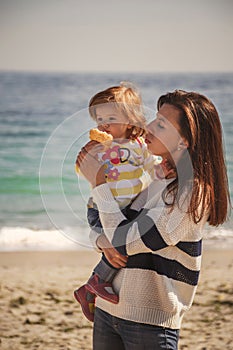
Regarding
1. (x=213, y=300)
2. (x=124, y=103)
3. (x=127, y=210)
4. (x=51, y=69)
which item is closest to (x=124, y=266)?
(x=127, y=210)

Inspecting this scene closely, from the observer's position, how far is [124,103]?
1704 mm

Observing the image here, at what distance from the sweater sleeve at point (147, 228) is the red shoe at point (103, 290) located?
116 millimetres

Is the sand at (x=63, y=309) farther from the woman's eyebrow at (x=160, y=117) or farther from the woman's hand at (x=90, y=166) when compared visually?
the woman's eyebrow at (x=160, y=117)

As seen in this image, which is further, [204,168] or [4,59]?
[4,59]

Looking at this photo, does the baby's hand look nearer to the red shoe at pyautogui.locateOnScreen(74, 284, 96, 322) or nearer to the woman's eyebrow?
the woman's eyebrow

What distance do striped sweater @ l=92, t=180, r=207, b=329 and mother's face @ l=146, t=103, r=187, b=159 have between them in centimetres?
7

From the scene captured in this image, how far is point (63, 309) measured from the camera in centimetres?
398

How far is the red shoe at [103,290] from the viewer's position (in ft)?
5.11

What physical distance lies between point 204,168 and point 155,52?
41.4 ft

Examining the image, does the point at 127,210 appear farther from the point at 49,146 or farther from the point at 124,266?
the point at 49,146

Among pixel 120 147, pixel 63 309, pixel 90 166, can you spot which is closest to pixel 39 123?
pixel 63 309

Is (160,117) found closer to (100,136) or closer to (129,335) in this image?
(100,136)

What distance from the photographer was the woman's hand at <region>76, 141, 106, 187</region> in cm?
157

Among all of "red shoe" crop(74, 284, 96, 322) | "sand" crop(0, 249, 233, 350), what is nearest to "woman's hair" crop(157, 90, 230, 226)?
"red shoe" crop(74, 284, 96, 322)
